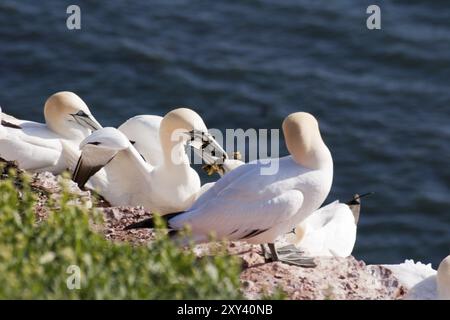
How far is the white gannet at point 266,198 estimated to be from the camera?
7711 mm

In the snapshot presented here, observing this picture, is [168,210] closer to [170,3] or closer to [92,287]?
[92,287]

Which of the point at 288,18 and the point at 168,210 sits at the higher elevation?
the point at 288,18

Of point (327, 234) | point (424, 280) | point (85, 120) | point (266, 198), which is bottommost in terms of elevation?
point (424, 280)

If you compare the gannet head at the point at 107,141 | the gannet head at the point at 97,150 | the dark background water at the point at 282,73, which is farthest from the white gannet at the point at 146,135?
the dark background water at the point at 282,73

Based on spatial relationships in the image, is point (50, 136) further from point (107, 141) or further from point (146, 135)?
point (107, 141)

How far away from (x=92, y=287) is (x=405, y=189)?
8.22 meters

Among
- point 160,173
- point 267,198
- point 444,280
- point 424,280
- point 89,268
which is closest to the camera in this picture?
point 89,268

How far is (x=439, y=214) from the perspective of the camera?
43.1 feet

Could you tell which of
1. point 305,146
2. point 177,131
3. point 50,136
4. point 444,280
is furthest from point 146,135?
point 444,280

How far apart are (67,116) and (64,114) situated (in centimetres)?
4

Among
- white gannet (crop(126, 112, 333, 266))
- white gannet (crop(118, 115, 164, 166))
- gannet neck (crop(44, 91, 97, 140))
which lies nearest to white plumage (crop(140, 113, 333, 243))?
white gannet (crop(126, 112, 333, 266))

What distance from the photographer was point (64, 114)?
34.6 feet
